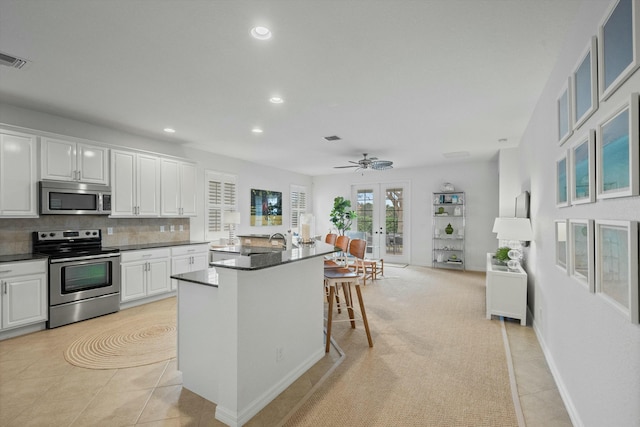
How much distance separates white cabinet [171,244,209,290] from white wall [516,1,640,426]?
490 cm

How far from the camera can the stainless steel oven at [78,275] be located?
3.72 m

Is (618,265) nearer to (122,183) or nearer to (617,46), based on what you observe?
(617,46)

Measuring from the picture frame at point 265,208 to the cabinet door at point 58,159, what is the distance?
3703mm

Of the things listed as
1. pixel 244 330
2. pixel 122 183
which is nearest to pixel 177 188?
pixel 122 183

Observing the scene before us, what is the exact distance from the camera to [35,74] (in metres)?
2.89

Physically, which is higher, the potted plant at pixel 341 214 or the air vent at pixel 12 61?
the air vent at pixel 12 61

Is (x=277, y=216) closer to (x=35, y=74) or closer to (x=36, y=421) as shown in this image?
(x=35, y=74)

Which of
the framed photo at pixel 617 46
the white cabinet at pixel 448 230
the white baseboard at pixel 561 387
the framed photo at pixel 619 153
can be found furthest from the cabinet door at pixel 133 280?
the white cabinet at pixel 448 230

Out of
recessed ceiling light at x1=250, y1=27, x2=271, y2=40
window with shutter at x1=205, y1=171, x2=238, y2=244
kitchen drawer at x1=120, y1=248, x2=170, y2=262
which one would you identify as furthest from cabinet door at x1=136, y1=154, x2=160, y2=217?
recessed ceiling light at x1=250, y1=27, x2=271, y2=40

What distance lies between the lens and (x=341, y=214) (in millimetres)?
8648

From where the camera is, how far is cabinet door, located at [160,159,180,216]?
512 cm

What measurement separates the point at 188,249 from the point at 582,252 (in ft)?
16.8

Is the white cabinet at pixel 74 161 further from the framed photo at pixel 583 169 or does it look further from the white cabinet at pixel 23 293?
the framed photo at pixel 583 169

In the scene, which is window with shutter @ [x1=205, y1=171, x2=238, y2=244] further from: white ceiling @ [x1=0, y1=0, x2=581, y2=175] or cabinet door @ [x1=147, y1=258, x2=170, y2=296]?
white ceiling @ [x1=0, y1=0, x2=581, y2=175]
